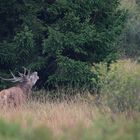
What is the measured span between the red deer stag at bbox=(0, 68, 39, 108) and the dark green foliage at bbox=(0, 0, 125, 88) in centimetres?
49

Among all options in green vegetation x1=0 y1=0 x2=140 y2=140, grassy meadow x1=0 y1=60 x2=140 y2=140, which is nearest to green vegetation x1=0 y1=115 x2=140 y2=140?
grassy meadow x1=0 y1=60 x2=140 y2=140

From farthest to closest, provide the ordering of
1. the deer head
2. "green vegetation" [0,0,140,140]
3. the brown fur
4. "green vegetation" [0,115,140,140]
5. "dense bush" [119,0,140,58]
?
1. "dense bush" [119,0,140,58]
2. "green vegetation" [0,0,140,140]
3. the deer head
4. the brown fur
5. "green vegetation" [0,115,140,140]

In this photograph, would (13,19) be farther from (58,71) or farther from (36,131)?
(36,131)

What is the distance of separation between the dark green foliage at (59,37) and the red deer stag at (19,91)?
19.2 inches

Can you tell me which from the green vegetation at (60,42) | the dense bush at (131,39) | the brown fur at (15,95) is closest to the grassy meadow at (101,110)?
the brown fur at (15,95)

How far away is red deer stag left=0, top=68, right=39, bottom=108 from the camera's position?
596 inches

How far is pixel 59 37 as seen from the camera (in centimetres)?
1641

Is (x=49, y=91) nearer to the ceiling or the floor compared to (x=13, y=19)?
nearer to the floor

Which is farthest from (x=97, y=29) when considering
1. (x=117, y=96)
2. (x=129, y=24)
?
(x=129, y=24)

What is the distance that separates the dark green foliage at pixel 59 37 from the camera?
650 inches

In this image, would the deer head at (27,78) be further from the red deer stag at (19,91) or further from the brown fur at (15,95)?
the brown fur at (15,95)

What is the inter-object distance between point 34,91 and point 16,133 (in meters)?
9.96

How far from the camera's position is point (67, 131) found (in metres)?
7.81

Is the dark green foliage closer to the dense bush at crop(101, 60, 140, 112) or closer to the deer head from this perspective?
the deer head
